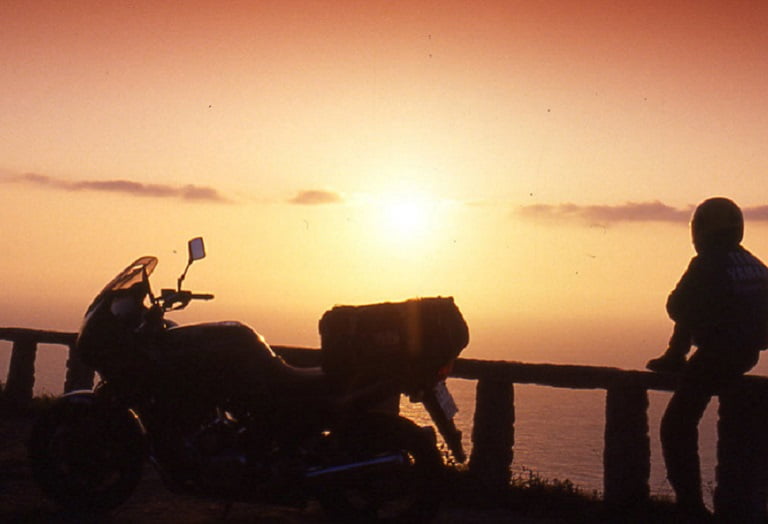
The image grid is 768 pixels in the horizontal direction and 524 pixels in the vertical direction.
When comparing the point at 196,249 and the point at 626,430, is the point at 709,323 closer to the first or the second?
the point at 626,430

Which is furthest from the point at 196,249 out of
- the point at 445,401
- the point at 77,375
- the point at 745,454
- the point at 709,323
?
the point at 77,375

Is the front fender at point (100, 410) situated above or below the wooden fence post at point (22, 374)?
above

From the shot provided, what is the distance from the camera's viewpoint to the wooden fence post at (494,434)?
30.4ft

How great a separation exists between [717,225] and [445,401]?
2406mm

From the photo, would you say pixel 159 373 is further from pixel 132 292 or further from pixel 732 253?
pixel 732 253

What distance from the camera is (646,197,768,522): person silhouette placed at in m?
7.46

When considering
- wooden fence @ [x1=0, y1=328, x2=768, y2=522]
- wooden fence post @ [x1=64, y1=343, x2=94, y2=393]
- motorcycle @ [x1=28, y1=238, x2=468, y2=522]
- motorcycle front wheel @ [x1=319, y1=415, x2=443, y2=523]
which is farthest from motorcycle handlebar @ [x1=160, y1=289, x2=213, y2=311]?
wooden fence post @ [x1=64, y1=343, x2=94, y2=393]

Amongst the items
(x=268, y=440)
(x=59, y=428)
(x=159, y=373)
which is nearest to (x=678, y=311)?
(x=268, y=440)

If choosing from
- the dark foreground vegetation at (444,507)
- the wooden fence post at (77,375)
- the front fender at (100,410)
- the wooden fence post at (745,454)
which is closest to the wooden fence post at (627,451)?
the dark foreground vegetation at (444,507)

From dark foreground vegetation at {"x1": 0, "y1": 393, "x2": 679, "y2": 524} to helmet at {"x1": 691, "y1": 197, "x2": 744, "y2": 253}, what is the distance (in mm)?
2176

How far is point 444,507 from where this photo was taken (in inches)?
336

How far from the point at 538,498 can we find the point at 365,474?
7.76 ft

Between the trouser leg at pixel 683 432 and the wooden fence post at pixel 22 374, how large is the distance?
29.1 ft

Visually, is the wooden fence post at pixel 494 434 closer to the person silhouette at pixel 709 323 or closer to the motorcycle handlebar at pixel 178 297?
the person silhouette at pixel 709 323
